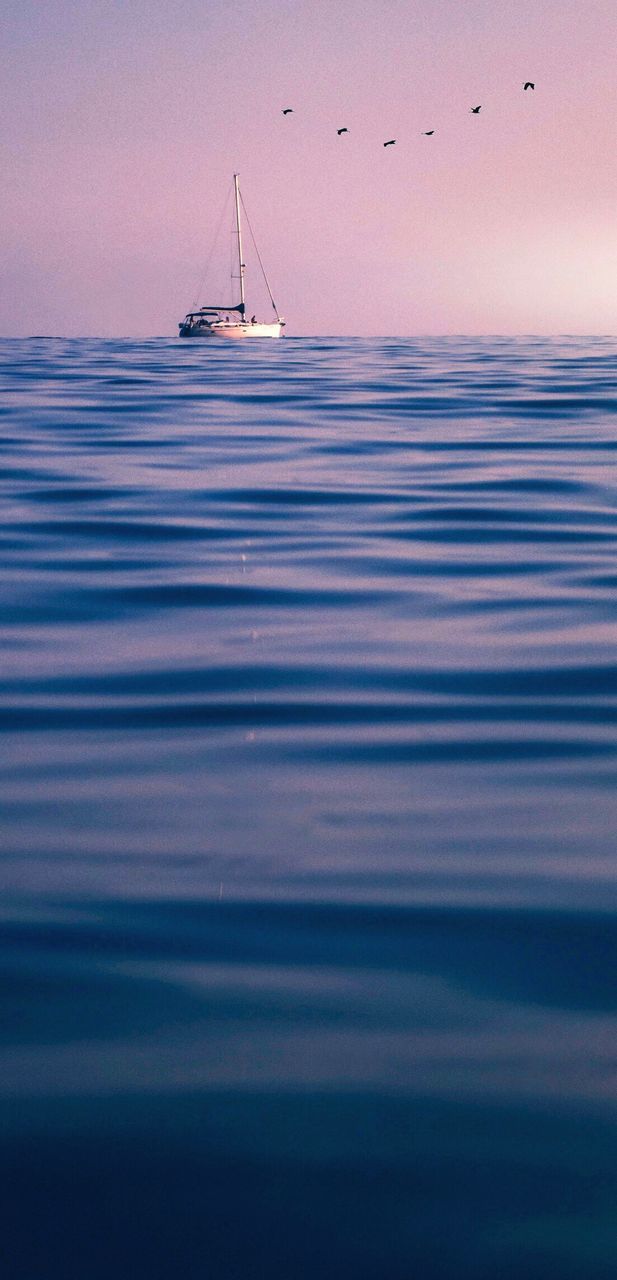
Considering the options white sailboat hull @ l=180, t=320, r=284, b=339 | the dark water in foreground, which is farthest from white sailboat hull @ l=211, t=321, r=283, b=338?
the dark water in foreground

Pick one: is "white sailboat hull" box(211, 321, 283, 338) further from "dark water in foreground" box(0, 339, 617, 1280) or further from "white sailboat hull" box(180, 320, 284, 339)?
→ "dark water in foreground" box(0, 339, 617, 1280)

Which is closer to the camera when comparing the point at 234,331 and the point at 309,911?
the point at 309,911

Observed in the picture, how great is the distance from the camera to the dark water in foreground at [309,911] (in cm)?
171

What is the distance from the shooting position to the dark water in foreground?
1.71 meters

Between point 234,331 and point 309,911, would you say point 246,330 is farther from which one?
point 309,911

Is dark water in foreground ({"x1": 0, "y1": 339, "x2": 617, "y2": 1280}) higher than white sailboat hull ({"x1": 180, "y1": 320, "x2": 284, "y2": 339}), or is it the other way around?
dark water in foreground ({"x1": 0, "y1": 339, "x2": 617, "y2": 1280})

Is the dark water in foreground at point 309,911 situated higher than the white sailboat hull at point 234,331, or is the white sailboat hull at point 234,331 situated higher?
the dark water in foreground at point 309,911

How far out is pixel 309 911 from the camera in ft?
8.39

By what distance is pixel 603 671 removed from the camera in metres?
4.27

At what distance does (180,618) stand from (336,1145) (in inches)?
133

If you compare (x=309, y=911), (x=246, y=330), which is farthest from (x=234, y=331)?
(x=309, y=911)

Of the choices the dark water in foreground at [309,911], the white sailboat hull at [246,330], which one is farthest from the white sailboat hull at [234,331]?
the dark water in foreground at [309,911]

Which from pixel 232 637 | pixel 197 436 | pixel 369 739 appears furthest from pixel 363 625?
pixel 197 436

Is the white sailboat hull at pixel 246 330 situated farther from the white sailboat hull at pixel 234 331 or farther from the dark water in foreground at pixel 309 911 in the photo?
the dark water in foreground at pixel 309 911
